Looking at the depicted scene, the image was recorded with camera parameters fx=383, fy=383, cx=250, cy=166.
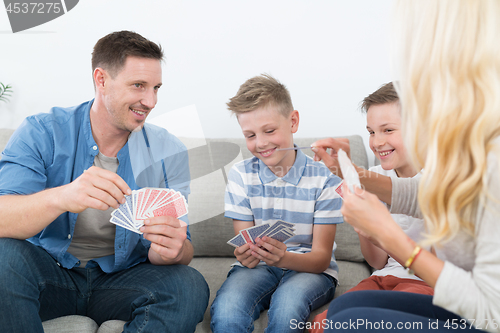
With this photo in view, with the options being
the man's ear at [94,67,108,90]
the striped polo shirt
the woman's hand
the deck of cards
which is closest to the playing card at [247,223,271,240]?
the deck of cards

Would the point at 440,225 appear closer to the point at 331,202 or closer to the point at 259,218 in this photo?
the point at 331,202

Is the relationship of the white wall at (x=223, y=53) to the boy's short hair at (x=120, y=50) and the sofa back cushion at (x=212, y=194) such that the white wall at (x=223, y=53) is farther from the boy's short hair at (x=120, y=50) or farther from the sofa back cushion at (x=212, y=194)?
the boy's short hair at (x=120, y=50)

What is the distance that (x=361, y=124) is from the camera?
8.20 ft

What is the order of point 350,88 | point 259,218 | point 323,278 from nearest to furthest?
point 323,278 → point 259,218 → point 350,88

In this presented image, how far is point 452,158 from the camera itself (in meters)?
0.85

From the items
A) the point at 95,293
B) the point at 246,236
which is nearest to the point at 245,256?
the point at 246,236

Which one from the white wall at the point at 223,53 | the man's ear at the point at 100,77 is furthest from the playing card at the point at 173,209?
the white wall at the point at 223,53

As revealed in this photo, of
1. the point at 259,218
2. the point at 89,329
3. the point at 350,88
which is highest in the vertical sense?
the point at 350,88

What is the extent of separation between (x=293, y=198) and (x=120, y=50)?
102 centimetres

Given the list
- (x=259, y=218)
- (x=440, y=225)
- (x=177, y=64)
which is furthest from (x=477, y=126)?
(x=177, y=64)

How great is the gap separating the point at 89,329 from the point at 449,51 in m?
1.43

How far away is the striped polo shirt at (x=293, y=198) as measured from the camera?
69.0 inches

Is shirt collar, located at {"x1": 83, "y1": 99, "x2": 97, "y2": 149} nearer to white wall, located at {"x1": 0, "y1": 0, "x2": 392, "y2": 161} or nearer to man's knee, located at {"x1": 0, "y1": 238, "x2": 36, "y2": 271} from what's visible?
man's knee, located at {"x1": 0, "y1": 238, "x2": 36, "y2": 271}

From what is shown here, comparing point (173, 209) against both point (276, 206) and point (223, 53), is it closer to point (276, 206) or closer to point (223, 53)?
point (276, 206)
